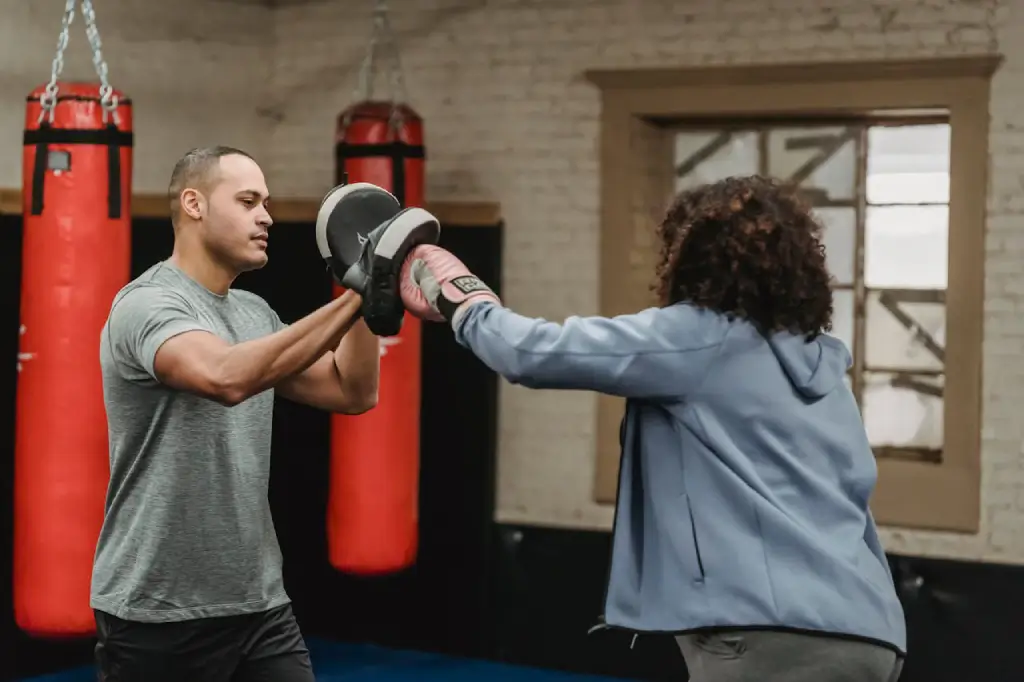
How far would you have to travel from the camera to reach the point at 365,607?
5.45 m

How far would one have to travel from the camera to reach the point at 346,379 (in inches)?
107

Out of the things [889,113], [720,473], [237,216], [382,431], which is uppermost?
[889,113]

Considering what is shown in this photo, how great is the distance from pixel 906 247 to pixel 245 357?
300 centimetres

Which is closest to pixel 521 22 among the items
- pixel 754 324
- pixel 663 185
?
pixel 663 185

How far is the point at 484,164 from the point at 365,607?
168cm

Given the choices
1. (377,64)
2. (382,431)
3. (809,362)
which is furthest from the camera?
(377,64)

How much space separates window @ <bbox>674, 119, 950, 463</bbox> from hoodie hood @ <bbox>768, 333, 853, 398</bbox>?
2.71 meters

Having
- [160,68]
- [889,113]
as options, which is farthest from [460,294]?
[160,68]

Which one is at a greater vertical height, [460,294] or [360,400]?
[460,294]

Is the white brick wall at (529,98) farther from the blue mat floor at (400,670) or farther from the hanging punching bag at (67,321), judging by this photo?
the hanging punching bag at (67,321)

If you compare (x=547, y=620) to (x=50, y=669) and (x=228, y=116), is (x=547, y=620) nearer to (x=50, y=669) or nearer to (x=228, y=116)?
(x=50, y=669)

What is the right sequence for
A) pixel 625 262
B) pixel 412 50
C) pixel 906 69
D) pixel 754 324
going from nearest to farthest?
pixel 754 324, pixel 906 69, pixel 625 262, pixel 412 50

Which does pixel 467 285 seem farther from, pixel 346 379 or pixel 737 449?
pixel 346 379

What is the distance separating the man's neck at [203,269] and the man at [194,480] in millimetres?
14
